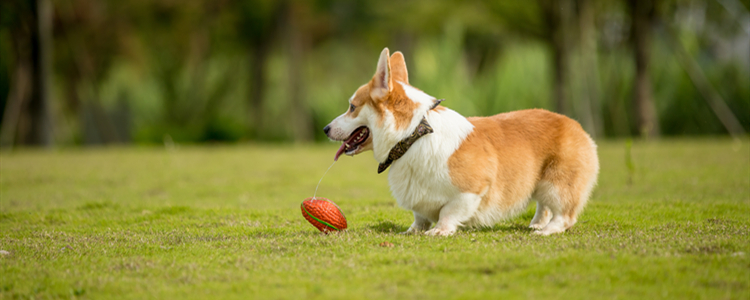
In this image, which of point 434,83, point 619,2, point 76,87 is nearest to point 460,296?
point 434,83

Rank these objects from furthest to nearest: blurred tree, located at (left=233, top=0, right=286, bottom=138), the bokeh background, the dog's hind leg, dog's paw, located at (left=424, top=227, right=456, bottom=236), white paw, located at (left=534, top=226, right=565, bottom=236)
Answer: blurred tree, located at (left=233, top=0, right=286, bottom=138) → the bokeh background → the dog's hind leg → white paw, located at (left=534, top=226, right=565, bottom=236) → dog's paw, located at (left=424, top=227, right=456, bottom=236)

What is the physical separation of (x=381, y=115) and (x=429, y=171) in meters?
0.54

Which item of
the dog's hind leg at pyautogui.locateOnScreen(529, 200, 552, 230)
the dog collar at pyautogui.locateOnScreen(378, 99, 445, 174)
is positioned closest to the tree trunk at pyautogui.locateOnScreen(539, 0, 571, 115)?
the dog's hind leg at pyautogui.locateOnScreen(529, 200, 552, 230)

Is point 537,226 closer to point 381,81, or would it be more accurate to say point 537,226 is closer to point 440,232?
point 440,232

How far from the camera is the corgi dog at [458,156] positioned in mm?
4727

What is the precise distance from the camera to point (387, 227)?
17.6ft

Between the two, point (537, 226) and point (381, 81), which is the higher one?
point (381, 81)

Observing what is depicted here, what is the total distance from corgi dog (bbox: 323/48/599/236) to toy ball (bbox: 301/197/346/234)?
42 cm

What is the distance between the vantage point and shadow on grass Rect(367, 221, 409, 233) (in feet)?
17.0

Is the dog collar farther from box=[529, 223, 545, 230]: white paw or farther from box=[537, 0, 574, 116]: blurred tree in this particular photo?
box=[537, 0, 574, 116]: blurred tree

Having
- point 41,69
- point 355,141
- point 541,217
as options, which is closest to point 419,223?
point 355,141

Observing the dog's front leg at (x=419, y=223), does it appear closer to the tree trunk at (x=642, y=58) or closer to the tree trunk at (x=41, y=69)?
the tree trunk at (x=642, y=58)

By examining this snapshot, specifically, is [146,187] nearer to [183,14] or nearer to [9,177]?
[9,177]

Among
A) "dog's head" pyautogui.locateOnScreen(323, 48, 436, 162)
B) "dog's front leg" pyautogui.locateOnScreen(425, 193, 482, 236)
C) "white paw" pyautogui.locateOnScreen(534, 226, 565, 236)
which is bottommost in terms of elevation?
"white paw" pyautogui.locateOnScreen(534, 226, 565, 236)
